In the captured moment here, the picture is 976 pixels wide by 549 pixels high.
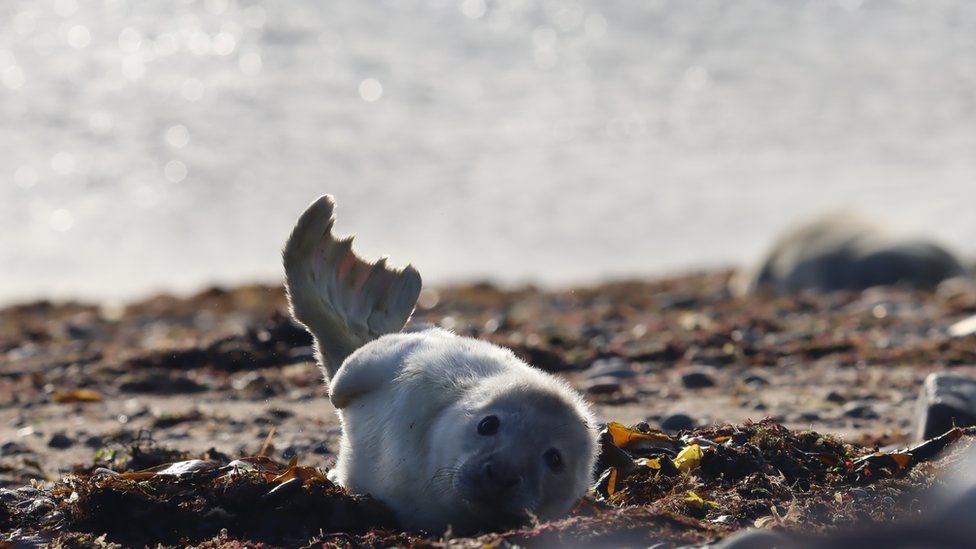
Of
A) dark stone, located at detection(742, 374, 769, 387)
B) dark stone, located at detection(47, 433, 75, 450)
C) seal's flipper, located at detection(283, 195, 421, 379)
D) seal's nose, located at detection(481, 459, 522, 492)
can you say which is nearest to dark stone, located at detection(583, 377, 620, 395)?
dark stone, located at detection(742, 374, 769, 387)

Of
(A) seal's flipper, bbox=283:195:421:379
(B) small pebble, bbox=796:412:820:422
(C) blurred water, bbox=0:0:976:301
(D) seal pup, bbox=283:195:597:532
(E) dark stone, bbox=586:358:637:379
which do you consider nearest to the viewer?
(D) seal pup, bbox=283:195:597:532

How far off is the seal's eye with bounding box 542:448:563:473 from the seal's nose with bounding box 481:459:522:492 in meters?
0.22

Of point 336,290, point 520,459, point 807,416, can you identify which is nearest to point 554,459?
point 520,459

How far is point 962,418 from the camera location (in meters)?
5.61

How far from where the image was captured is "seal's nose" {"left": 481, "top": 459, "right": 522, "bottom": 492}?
148 inches

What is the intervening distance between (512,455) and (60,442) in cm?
364

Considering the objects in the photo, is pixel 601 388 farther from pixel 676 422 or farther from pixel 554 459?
pixel 554 459

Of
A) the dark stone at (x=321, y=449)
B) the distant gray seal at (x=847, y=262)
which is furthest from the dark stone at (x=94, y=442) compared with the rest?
the distant gray seal at (x=847, y=262)

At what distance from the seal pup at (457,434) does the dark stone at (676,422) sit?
1720 millimetres

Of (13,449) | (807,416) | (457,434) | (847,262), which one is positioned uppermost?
(847,262)

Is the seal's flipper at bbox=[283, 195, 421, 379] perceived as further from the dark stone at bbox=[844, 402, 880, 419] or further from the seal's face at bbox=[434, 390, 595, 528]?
the dark stone at bbox=[844, 402, 880, 419]

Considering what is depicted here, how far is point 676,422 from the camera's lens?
6.32 metres

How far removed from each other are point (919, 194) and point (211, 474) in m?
21.5

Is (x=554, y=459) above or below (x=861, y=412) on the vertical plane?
above
